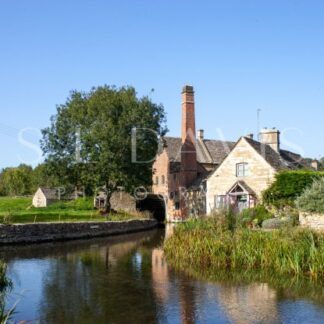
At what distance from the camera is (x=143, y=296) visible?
1389 cm

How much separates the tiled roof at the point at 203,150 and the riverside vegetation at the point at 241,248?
31966 millimetres

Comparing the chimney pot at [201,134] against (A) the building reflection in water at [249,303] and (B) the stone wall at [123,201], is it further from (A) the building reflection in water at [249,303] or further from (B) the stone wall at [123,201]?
(A) the building reflection in water at [249,303]

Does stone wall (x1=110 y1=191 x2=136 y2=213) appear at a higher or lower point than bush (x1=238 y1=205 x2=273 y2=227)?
higher

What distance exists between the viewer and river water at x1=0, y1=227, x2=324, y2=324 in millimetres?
11742

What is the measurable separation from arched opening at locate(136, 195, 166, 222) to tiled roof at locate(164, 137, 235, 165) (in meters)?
4.78

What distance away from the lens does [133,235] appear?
35281 mm

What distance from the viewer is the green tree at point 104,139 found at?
135ft

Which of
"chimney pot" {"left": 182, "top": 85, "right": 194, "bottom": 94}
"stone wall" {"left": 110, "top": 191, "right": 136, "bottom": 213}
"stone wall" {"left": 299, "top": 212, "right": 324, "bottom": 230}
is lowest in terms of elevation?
"stone wall" {"left": 299, "top": 212, "right": 324, "bottom": 230}

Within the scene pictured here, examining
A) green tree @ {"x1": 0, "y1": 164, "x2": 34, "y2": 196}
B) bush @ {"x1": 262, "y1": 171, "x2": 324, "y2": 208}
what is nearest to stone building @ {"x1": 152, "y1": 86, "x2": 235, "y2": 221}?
bush @ {"x1": 262, "y1": 171, "x2": 324, "y2": 208}

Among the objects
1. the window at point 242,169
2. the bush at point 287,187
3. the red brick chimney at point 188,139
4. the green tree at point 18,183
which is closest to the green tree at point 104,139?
the red brick chimney at point 188,139

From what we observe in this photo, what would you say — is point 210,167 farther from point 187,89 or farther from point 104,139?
point 104,139

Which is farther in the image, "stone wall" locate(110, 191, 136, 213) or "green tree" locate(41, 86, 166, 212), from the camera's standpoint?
"stone wall" locate(110, 191, 136, 213)

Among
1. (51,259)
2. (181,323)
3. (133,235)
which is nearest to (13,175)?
(133,235)

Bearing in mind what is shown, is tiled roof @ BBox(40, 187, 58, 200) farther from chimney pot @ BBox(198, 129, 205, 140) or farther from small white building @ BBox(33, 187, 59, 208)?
chimney pot @ BBox(198, 129, 205, 140)
